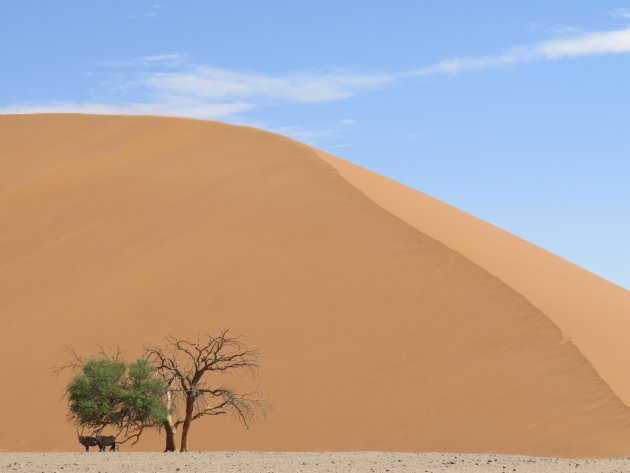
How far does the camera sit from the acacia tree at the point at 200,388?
2184cm

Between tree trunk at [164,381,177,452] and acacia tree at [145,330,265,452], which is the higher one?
acacia tree at [145,330,265,452]

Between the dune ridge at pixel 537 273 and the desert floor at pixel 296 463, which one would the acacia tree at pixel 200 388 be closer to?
the desert floor at pixel 296 463

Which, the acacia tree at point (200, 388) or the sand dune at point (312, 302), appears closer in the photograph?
the acacia tree at point (200, 388)

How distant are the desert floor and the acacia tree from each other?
1.97m

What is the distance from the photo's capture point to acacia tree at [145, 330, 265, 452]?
71.7 feet

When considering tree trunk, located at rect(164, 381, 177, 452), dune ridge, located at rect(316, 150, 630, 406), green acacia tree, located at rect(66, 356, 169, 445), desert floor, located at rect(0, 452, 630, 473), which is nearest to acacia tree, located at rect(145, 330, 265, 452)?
tree trunk, located at rect(164, 381, 177, 452)

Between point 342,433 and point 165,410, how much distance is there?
3316mm

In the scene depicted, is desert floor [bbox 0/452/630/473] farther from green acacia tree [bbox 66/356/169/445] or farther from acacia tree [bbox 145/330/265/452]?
acacia tree [bbox 145/330/265/452]

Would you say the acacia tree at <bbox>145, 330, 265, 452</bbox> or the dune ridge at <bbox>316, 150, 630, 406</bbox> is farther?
the dune ridge at <bbox>316, 150, 630, 406</bbox>

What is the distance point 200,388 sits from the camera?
23125 mm

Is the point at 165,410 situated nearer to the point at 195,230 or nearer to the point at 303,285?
the point at 303,285

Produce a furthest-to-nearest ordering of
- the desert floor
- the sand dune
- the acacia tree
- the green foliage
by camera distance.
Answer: the sand dune, the acacia tree, the green foliage, the desert floor

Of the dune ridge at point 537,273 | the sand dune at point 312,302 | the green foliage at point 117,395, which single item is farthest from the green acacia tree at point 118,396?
the dune ridge at point 537,273

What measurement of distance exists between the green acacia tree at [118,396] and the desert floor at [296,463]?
1714 mm
